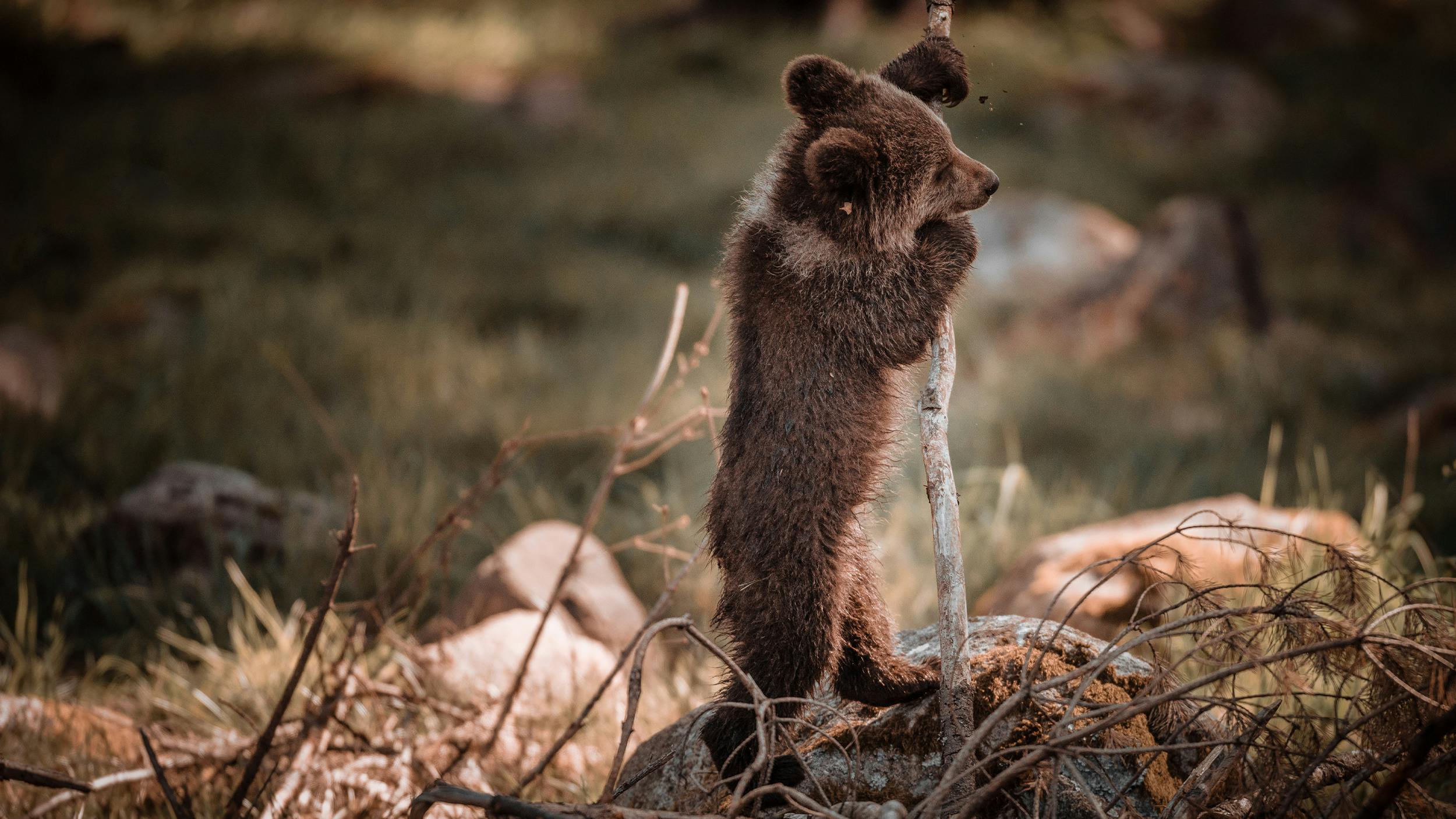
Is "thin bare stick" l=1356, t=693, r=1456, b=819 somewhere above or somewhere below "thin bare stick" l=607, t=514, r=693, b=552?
above

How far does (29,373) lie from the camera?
4.83 meters

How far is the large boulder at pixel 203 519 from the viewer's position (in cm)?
365

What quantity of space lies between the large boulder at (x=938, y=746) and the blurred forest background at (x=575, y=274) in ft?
1.78

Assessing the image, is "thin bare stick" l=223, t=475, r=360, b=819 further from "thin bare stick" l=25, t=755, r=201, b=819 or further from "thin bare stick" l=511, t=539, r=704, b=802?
"thin bare stick" l=511, t=539, r=704, b=802

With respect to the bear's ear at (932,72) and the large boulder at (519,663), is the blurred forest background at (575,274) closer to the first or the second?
the bear's ear at (932,72)

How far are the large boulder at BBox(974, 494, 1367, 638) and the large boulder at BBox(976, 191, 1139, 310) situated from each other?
3701 millimetres

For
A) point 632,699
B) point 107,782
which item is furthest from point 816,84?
point 107,782

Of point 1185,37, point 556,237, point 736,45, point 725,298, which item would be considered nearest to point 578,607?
point 725,298

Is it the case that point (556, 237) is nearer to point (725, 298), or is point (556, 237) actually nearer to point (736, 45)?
point (736, 45)

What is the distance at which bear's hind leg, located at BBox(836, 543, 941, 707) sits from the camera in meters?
1.95

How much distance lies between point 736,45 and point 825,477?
11257mm

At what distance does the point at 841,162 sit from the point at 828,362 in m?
0.41

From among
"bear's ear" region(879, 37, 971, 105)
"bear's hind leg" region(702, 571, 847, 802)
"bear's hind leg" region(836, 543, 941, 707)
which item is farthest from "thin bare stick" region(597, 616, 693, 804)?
"bear's ear" region(879, 37, 971, 105)

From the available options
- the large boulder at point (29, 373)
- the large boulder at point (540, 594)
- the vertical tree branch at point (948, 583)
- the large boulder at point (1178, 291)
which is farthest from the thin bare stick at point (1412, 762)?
the large boulder at point (1178, 291)
